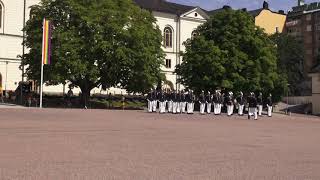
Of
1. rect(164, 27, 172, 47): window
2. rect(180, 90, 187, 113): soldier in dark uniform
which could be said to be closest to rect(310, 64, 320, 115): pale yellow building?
rect(180, 90, 187, 113): soldier in dark uniform

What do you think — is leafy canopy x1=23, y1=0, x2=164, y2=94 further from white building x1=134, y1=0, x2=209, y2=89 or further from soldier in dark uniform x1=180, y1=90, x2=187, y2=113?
white building x1=134, y1=0, x2=209, y2=89

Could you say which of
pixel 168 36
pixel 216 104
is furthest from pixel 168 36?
pixel 216 104

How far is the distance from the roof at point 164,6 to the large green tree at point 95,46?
105ft

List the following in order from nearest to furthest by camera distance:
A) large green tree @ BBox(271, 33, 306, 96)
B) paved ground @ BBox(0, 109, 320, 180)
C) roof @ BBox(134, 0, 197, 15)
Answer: paved ground @ BBox(0, 109, 320, 180) < roof @ BBox(134, 0, 197, 15) < large green tree @ BBox(271, 33, 306, 96)

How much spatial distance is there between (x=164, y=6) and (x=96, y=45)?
4058 cm

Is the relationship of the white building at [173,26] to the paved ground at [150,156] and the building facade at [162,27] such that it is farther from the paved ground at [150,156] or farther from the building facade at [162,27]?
the paved ground at [150,156]

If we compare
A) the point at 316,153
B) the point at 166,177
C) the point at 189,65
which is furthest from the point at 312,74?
the point at 166,177

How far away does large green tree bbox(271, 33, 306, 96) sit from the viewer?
307 feet

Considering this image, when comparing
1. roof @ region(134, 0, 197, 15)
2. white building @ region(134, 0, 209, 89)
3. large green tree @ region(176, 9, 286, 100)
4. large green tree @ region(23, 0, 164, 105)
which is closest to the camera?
large green tree @ region(23, 0, 164, 105)

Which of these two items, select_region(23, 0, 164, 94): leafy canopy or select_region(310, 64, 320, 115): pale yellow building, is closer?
select_region(23, 0, 164, 94): leafy canopy

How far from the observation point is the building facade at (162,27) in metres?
69.7

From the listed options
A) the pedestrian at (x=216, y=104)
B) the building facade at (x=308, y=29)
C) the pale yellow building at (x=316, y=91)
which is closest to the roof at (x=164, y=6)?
the building facade at (x=308, y=29)

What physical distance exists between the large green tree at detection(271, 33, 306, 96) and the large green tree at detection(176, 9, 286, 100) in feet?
124

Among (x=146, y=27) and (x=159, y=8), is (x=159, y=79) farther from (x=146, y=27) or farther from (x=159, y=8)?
(x=159, y=8)
